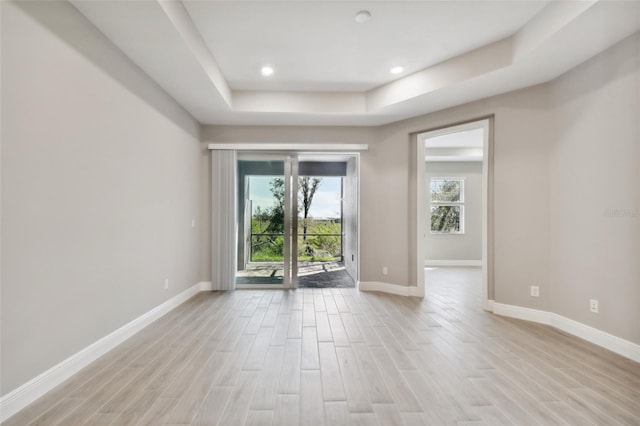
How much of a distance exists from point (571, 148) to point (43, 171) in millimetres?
4546

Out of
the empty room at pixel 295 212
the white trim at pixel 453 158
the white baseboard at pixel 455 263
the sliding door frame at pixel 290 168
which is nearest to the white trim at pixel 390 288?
the empty room at pixel 295 212

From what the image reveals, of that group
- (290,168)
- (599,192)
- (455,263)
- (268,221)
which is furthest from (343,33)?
(455,263)

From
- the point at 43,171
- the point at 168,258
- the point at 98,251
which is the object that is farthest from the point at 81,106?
the point at 168,258

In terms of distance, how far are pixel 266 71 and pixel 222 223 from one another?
2393mm

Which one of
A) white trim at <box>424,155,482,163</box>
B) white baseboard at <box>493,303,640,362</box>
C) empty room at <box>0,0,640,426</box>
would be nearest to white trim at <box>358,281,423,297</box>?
empty room at <box>0,0,640,426</box>

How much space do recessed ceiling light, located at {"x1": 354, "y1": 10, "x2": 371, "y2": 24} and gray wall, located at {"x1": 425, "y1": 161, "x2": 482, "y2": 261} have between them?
5519 mm

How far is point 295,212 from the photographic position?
4.84 metres

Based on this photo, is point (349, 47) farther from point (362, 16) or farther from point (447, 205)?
point (447, 205)

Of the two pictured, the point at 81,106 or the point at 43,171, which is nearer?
the point at 43,171

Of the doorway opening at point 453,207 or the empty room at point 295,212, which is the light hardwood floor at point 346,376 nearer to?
the empty room at point 295,212

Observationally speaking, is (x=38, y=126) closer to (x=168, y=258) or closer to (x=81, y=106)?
(x=81, y=106)

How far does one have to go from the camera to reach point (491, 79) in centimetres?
318

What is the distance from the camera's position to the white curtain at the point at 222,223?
15.4 ft

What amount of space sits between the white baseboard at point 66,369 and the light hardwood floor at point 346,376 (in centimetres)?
7
